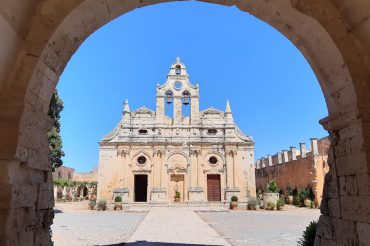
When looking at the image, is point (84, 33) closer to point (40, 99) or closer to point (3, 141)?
point (40, 99)

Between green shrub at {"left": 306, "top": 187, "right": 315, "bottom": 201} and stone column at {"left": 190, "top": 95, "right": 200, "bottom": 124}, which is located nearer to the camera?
green shrub at {"left": 306, "top": 187, "right": 315, "bottom": 201}

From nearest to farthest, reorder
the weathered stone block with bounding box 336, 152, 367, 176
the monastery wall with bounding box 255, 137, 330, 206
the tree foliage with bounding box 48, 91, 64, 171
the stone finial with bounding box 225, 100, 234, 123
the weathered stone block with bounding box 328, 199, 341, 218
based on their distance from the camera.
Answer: the weathered stone block with bounding box 336, 152, 367, 176 → the weathered stone block with bounding box 328, 199, 341, 218 → the tree foliage with bounding box 48, 91, 64, 171 → the monastery wall with bounding box 255, 137, 330, 206 → the stone finial with bounding box 225, 100, 234, 123

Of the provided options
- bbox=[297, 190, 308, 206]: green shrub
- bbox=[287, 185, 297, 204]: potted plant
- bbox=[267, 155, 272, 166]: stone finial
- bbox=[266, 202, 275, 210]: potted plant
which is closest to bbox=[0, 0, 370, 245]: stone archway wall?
bbox=[266, 202, 275, 210]: potted plant

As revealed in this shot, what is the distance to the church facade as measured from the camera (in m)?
30.6

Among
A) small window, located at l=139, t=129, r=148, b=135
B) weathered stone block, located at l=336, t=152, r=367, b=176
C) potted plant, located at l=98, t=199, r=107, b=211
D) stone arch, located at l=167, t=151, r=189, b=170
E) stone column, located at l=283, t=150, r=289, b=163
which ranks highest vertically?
small window, located at l=139, t=129, r=148, b=135

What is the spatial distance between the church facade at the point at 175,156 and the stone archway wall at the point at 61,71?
2612 cm

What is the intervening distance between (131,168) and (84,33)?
2783cm

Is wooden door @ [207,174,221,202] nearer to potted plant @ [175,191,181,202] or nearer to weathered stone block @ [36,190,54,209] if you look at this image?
potted plant @ [175,191,181,202]

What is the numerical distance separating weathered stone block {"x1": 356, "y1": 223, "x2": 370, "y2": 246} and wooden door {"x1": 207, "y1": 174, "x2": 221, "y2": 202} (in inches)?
1098

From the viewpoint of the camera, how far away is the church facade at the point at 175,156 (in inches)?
1203

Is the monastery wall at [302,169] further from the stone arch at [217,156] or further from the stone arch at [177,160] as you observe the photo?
the stone arch at [177,160]

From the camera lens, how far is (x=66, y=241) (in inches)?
369

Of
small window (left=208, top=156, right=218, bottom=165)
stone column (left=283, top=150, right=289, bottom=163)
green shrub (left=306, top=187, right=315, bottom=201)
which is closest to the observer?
green shrub (left=306, top=187, right=315, bottom=201)

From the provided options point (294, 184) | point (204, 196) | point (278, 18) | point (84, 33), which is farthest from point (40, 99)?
point (294, 184)
